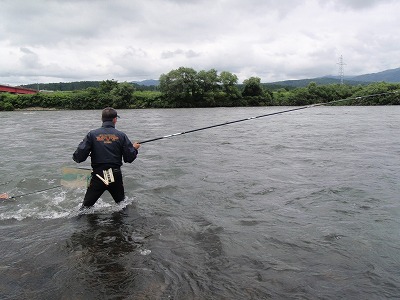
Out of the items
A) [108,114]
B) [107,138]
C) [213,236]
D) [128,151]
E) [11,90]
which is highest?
[11,90]

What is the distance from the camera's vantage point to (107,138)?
7.16 metres

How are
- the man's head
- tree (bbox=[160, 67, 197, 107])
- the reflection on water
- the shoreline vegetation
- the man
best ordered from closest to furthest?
the reflection on water → the man → the man's head → the shoreline vegetation → tree (bbox=[160, 67, 197, 107])

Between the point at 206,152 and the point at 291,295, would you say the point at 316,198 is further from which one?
the point at 206,152

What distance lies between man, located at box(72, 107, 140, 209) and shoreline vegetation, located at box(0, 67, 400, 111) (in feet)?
256

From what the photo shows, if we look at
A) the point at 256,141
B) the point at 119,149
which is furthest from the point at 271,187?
the point at 256,141

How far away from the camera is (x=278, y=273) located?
5.35 m

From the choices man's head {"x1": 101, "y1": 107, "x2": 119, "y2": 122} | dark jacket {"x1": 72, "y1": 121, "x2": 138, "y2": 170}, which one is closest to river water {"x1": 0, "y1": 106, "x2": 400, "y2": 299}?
dark jacket {"x1": 72, "y1": 121, "x2": 138, "y2": 170}

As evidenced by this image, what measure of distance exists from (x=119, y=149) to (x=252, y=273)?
148 inches

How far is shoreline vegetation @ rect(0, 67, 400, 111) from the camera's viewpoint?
269ft

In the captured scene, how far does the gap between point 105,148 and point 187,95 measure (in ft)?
272

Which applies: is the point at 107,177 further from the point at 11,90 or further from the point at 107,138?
the point at 11,90

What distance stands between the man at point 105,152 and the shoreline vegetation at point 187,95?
77938 mm

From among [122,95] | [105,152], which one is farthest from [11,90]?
[105,152]

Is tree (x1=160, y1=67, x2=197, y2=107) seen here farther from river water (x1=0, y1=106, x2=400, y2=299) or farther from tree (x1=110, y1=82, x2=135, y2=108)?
river water (x1=0, y1=106, x2=400, y2=299)
